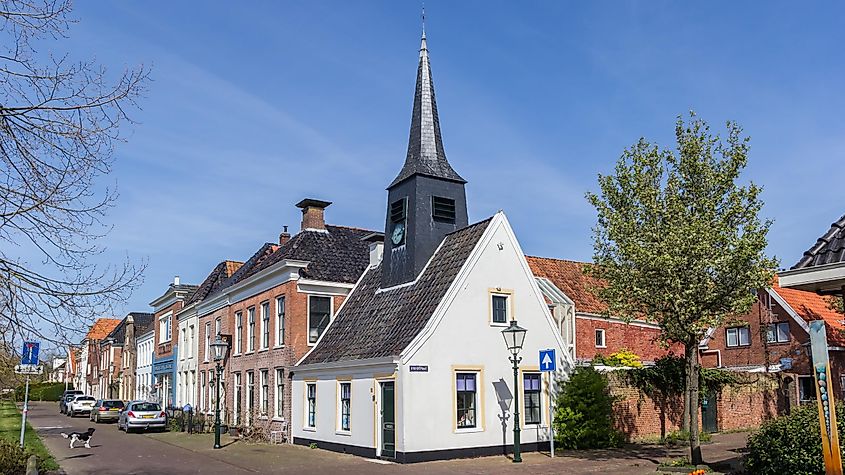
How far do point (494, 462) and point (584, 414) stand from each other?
4.03 meters

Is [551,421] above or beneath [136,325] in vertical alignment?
beneath

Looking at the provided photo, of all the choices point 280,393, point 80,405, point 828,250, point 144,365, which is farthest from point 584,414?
point 80,405

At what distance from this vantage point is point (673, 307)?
1678cm

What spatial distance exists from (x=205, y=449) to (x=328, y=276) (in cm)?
732

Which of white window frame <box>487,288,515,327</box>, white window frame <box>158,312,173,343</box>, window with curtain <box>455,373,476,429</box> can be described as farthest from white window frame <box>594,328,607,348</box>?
white window frame <box>158,312,173,343</box>

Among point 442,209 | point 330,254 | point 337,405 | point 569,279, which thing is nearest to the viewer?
point 337,405

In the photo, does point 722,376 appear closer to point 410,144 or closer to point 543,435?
point 543,435

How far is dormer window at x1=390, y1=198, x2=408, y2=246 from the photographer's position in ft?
82.0

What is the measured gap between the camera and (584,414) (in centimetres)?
2281

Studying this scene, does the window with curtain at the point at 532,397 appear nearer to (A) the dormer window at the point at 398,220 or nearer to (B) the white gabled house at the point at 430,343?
(B) the white gabled house at the point at 430,343

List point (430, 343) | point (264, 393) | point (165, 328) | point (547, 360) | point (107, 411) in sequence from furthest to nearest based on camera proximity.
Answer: point (165, 328) < point (107, 411) < point (264, 393) < point (430, 343) < point (547, 360)

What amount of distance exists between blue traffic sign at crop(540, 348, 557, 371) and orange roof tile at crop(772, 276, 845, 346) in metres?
16.8

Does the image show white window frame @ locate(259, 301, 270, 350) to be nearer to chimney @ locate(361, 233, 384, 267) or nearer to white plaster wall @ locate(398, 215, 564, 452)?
chimney @ locate(361, 233, 384, 267)

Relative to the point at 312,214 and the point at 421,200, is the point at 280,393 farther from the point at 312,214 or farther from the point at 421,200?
the point at 421,200
